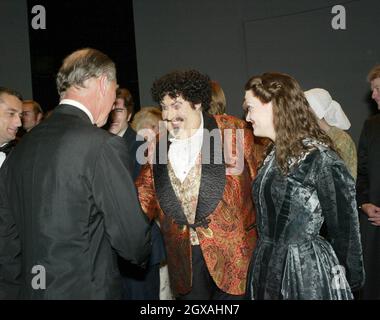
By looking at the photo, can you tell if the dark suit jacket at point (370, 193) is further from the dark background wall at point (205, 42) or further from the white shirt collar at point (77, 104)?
the white shirt collar at point (77, 104)

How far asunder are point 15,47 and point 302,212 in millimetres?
3975

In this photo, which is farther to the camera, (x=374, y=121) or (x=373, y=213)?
(x=374, y=121)

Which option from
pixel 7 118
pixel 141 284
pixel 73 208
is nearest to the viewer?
pixel 73 208

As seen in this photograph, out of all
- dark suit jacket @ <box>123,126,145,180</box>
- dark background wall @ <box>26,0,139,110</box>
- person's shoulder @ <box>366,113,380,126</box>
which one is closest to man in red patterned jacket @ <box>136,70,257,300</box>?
dark suit jacket @ <box>123,126,145,180</box>

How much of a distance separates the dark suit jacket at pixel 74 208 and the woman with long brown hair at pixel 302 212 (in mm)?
567

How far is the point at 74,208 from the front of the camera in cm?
179

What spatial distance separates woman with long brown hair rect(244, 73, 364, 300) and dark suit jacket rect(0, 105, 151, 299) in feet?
1.86

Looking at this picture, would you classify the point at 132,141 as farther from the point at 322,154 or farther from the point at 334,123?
the point at 322,154

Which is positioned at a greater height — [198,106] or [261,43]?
[261,43]

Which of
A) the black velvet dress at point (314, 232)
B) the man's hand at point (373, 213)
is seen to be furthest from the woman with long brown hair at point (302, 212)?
the man's hand at point (373, 213)

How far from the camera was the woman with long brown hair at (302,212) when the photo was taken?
200cm

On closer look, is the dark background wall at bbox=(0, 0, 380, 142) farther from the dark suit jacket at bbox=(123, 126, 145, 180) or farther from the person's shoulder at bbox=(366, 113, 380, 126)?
the dark suit jacket at bbox=(123, 126, 145, 180)

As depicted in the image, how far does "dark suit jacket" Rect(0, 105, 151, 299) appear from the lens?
1.78 metres

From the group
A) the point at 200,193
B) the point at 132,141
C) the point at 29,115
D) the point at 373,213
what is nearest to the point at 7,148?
the point at 132,141
